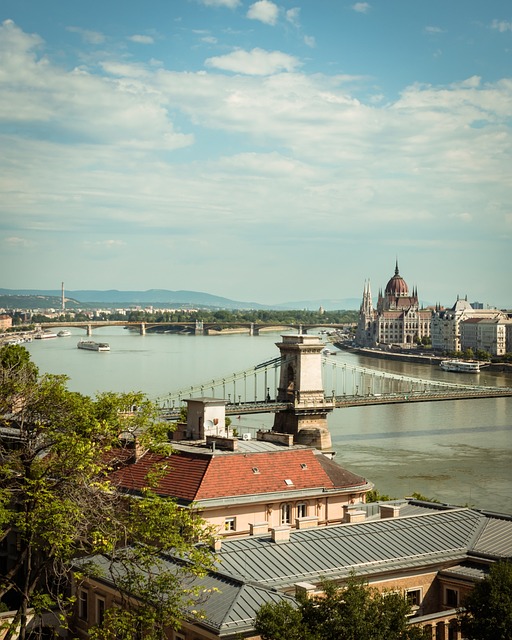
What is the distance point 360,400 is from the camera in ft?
112

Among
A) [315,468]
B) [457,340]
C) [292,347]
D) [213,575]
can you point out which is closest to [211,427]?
[315,468]

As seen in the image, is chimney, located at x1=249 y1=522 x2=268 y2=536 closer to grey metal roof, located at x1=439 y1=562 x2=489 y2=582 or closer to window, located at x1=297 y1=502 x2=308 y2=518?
grey metal roof, located at x1=439 y1=562 x2=489 y2=582

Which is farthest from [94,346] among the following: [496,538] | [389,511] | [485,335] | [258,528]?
[496,538]

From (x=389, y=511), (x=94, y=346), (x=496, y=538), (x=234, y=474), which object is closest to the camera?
(x=496, y=538)

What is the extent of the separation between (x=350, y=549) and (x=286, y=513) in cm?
283

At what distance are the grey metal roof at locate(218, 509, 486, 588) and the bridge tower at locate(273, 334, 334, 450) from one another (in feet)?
52.4

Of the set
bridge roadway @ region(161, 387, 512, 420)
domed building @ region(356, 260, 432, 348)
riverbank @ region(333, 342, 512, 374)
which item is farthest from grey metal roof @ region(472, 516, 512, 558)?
domed building @ region(356, 260, 432, 348)

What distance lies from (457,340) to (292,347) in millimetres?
63128

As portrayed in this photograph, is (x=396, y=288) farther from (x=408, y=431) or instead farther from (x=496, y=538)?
(x=496, y=538)

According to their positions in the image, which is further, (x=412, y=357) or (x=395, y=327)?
(x=395, y=327)

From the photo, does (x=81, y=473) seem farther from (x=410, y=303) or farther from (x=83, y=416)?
(x=410, y=303)

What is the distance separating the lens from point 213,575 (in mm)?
8742

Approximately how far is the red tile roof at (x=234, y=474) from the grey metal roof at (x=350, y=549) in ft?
6.36

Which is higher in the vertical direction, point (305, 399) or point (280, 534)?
point (280, 534)
